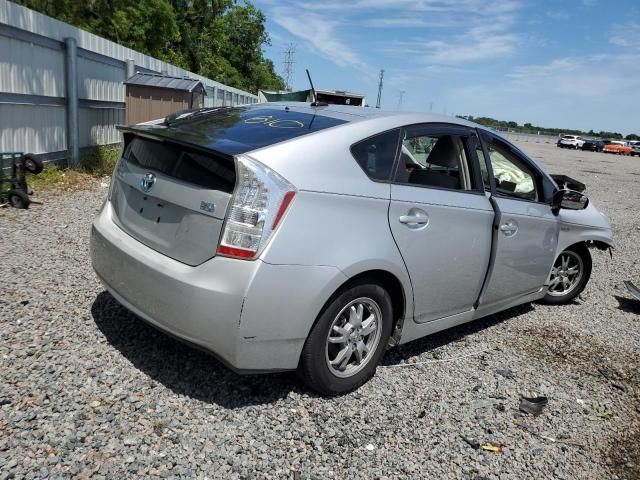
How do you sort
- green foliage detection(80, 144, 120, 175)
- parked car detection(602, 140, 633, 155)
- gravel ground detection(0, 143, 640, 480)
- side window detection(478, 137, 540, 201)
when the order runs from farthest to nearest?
parked car detection(602, 140, 633, 155)
green foliage detection(80, 144, 120, 175)
side window detection(478, 137, 540, 201)
gravel ground detection(0, 143, 640, 480)

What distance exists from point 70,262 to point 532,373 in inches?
162

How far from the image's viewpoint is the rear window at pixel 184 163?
8.95ft

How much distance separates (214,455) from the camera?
8.39ft

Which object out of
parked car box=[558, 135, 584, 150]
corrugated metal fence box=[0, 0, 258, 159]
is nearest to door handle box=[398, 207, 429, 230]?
corrugated metal fence box=[0, 0, 258, 159]

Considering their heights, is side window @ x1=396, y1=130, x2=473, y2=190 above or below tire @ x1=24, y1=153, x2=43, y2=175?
above

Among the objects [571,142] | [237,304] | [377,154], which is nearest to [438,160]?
[377,154]

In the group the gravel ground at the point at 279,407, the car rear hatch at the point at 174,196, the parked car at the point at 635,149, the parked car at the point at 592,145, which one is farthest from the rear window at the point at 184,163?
the parked car at the point at 635,149

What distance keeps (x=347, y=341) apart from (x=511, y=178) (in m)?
2.62

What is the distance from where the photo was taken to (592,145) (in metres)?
57.3

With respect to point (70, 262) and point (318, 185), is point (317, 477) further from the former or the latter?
point (70, 262)

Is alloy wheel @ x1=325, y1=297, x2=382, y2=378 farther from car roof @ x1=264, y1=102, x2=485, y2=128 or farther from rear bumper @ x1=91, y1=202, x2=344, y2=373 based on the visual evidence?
car roof @ x1=264, y1=102, x2=485, y2=128

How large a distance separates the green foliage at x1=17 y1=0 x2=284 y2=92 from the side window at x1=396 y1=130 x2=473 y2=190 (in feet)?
65.2

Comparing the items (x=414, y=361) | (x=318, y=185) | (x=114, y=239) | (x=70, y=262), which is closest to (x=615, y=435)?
(x=414, y=361)

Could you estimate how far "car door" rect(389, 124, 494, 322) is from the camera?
3.26 m
